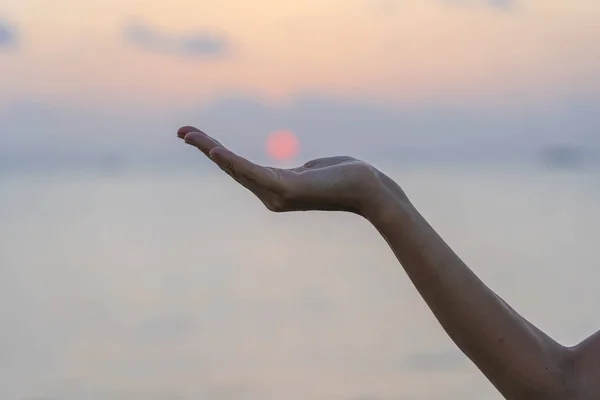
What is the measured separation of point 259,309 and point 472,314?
832 cm

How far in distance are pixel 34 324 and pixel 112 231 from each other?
37.9 feet

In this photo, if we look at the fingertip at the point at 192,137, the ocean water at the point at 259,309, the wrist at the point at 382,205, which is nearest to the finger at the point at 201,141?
the fingertip at the point at 192,137

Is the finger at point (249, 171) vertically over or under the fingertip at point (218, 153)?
under

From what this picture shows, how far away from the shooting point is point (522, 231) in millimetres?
16734

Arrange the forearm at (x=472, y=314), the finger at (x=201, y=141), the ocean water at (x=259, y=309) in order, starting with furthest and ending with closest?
the ocean water at (x=259, y=309)
the finger at (x=201, y=141)
the forearm at (x=472, y=314)

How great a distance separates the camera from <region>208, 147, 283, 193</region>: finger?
1662 millimetres

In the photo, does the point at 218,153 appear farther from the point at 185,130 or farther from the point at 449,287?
the point at 449,287

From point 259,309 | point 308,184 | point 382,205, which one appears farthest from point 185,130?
point 259,309

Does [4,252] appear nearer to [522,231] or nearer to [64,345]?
[64,345]

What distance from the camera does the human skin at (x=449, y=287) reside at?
1.65m

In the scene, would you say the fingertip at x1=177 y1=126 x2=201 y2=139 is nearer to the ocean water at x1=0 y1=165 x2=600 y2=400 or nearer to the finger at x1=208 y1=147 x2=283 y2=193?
the finger at x1=208 y1=147 x2=283 y2=193

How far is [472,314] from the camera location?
5.40 ft

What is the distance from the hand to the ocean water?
4889mm

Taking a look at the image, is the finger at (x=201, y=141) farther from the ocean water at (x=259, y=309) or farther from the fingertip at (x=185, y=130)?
the ocean water at (x=259, y=309)
